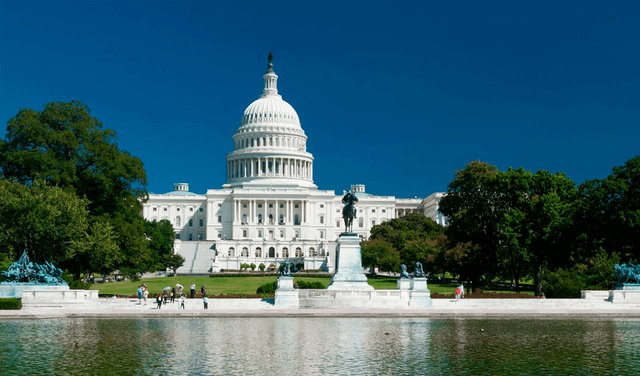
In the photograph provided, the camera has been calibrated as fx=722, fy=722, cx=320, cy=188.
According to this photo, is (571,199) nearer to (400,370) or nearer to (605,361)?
(605,361)

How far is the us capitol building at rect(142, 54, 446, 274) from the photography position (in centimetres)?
13950

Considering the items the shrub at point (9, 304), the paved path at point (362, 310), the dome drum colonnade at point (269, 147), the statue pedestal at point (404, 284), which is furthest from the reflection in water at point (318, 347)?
the dome drum colonnade at point (269, 147)

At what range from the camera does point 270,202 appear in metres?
142

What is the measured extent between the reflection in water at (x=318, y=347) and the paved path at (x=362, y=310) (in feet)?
8.57

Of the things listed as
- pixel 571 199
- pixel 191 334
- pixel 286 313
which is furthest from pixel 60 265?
→ pixel 571 199

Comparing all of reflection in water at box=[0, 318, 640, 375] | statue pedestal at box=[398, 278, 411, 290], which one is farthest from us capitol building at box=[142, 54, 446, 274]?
reflection in water at box=[0, 318, 640, 375]

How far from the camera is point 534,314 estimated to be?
31.1 meters

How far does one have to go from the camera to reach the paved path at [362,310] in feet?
99.1

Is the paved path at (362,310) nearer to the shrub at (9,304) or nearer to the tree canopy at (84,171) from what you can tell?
the shrub at (9,304)

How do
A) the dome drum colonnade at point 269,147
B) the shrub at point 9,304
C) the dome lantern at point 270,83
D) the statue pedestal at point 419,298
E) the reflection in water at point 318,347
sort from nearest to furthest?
the reflection in water at point 318,347, the shrub at point 9,304, the statue pedestal at point 419,298, the dome drum colonnade at point 269,147, the dome lantern at point 270,83

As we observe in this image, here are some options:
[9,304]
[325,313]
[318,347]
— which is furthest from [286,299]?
[318,347]

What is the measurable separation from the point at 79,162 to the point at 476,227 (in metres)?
29.1

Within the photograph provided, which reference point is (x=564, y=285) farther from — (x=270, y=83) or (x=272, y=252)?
(x=270, y=83)

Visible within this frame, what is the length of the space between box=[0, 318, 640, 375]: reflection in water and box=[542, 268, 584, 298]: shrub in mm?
15256
